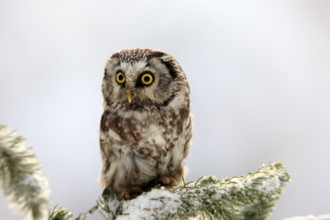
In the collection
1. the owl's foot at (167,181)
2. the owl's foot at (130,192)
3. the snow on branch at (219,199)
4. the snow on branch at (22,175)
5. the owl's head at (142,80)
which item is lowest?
the owl's foot at (130,192)

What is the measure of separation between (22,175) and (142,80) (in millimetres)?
1202

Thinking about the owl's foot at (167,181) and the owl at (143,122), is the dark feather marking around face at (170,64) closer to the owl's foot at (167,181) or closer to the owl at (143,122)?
the owl at (143,122)

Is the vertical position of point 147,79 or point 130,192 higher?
point 147,79

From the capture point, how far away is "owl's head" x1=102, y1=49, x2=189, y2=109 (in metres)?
1.92

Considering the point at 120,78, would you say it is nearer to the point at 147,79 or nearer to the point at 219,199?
the point at 147,79

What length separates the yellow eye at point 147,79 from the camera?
1.94 meters

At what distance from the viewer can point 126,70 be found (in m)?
1.91

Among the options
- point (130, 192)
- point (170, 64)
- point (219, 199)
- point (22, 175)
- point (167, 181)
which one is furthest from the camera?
point (170, 64)

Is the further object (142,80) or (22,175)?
(142,80)

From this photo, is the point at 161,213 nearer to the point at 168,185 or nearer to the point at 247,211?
the point at 247,211

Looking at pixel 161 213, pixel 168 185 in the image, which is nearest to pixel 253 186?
pixel 161 213

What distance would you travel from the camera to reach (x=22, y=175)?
0.78 meters

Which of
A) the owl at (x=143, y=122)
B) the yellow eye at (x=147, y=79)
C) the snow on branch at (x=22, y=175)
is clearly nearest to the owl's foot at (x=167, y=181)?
the owl at (x=143, y=122)

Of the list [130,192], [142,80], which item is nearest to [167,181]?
[130,192]
